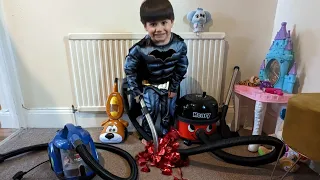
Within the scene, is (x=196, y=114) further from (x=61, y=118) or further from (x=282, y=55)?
(x=61, y=118)

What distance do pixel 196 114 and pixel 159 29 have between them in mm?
620

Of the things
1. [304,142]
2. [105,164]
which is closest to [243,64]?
[304,142]

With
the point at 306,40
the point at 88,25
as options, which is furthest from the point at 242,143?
the point at 88,25

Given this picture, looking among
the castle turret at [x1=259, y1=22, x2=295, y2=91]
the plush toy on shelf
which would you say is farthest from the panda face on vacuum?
the castle turret at [x1=259, y1=22, x2=295, y2=91]

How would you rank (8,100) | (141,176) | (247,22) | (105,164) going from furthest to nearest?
(8,100)
(247,22)
(105,164)
(141,176)

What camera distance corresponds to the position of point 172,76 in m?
1.55

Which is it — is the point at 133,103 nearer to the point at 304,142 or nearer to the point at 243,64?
the point at 243,64

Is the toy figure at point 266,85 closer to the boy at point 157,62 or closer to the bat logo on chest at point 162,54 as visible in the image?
the boy at point 157,62

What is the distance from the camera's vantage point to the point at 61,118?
186 centimetres

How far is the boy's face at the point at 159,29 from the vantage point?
54.7 inches

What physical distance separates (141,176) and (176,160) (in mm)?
227

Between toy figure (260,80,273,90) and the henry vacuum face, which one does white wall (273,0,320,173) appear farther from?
the henry vacuum face

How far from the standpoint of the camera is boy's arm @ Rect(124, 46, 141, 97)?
148cm

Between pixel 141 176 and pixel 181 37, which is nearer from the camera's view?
pixel 141 176
